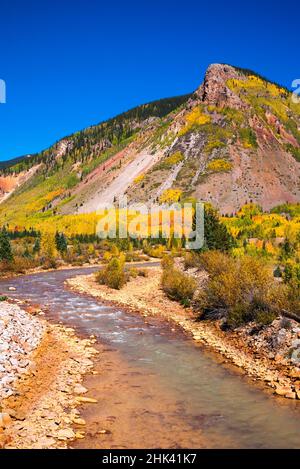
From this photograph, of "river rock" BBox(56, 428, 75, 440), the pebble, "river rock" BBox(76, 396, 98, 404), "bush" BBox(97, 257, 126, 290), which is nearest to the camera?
"river rock" BBox(56, 428, 75, 440)

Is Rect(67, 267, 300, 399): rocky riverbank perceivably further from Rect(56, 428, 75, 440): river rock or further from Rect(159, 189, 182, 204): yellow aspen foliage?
Rect(159, 189, 182, 204): yellow aspen foliage

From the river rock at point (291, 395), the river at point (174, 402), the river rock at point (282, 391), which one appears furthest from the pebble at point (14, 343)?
the river rock at point (291, 395)

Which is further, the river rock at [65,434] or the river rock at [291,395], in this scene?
the river rock at [291,395]

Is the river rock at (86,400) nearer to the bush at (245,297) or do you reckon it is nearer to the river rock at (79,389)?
the river rock at (79,389)

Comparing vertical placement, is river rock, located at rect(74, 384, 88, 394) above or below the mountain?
below

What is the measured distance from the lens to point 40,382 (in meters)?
14.0

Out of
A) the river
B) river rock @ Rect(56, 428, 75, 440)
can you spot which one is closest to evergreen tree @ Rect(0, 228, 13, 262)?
the river

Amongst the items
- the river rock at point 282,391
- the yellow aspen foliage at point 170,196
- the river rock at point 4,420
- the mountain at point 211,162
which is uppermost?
the mountain at point 211,162

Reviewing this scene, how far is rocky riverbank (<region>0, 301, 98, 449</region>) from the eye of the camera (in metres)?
10.4

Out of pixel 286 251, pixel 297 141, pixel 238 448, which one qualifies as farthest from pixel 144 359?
pixel 297 141

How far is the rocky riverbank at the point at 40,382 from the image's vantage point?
1039cm

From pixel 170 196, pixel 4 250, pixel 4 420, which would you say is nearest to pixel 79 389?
pixel 4 420

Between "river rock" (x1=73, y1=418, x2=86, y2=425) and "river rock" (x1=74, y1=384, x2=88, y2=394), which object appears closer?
"river rock" (x1=73, y1=418, x2=86, y2=425)

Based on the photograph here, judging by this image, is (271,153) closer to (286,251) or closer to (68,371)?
(286,251)
